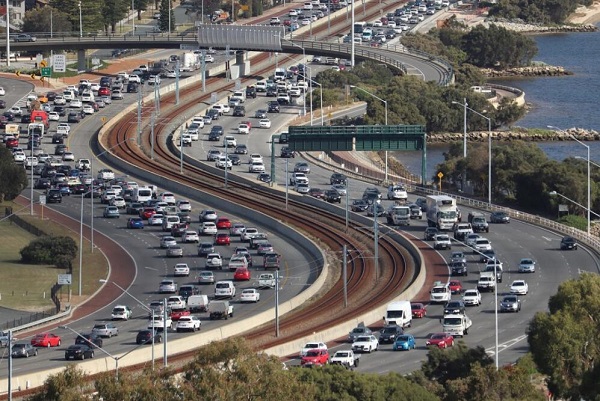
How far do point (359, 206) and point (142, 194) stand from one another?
50.1 feet

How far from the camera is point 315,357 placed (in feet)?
260

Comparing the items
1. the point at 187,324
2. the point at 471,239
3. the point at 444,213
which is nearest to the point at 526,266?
the point at 471,239

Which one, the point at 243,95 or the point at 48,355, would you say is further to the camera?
the point at 243,95

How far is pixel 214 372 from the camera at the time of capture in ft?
191

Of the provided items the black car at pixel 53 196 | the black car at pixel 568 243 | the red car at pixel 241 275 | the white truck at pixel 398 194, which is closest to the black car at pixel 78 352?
the red car at pixel 241 275

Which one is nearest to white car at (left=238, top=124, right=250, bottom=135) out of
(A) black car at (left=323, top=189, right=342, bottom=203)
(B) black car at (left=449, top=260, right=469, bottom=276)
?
(A) black car at (left=323, top=189, right=342, bottom=203)

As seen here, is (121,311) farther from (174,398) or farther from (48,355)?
(174,398)

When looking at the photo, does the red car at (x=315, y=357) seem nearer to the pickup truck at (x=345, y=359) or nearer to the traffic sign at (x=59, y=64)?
the pickup truck at (x=345, y=359)

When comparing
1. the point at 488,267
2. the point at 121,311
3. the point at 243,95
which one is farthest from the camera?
the point at 243,95

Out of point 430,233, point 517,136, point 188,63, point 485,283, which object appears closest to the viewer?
point 485,283

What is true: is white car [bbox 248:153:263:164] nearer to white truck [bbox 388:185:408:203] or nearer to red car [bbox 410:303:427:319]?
white truck [bbox 388:185:408:203]

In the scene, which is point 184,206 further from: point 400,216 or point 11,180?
point 400,216

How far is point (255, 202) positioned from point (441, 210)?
18.1 meters

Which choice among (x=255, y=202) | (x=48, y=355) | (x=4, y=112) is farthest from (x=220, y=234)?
(x=4, y=112)
